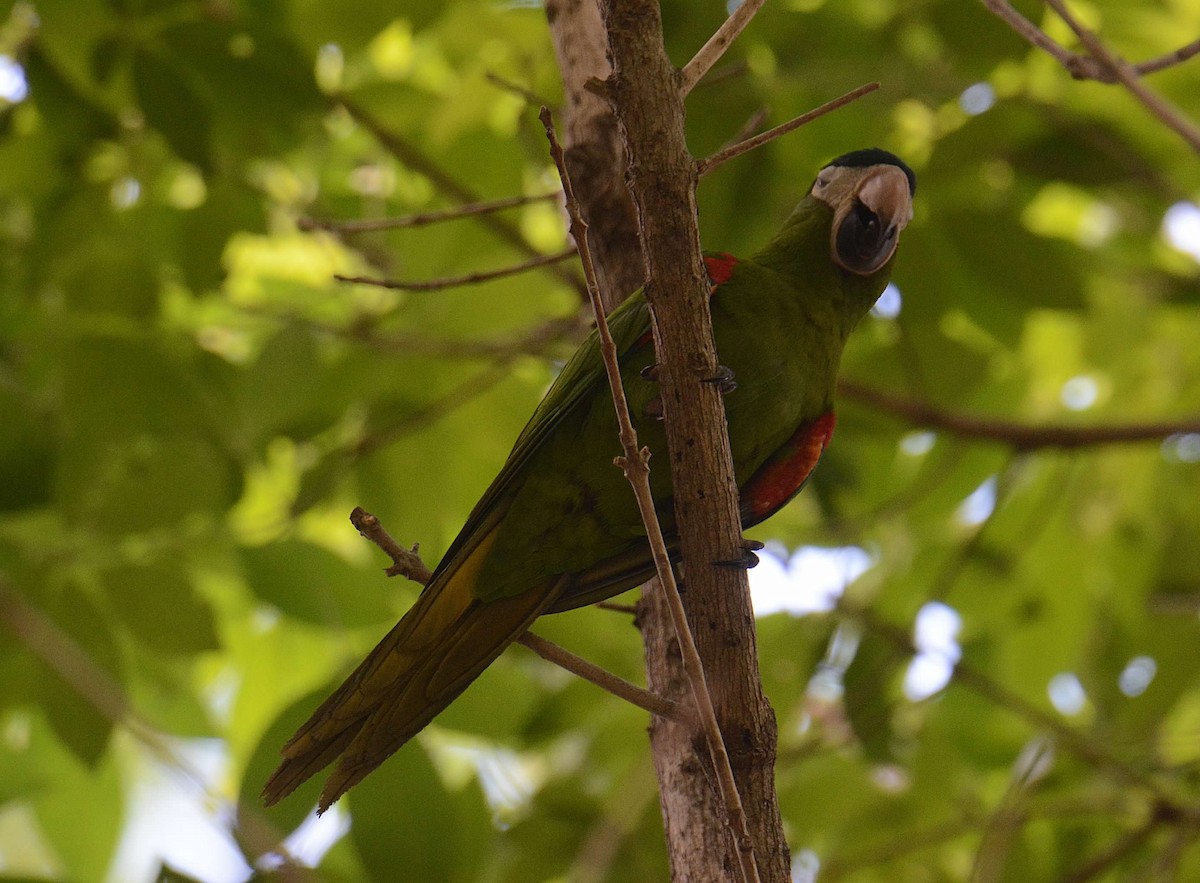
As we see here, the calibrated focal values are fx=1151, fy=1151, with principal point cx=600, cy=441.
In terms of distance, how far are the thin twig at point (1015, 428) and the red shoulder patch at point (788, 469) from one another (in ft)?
3.19

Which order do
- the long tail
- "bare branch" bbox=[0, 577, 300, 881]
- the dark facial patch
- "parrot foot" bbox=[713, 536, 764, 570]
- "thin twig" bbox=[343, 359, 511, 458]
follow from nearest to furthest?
"bare branch" bbox=[0, 577, 300, 881] < "parrot foot" bbox=[713, 536, 764, 570] < the long tail < the dark facial patch < "thin twig" bbox=[343, 359, 511, 458]

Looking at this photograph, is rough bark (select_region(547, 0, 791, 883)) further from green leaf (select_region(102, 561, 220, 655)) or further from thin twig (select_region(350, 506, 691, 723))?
→ green leaf (select_region(102, 561, 220, 655))

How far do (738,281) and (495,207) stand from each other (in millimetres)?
642

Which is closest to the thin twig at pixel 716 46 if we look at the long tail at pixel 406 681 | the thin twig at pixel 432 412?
the long tail at pixel 406 681

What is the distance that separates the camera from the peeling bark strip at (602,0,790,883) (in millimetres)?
1809

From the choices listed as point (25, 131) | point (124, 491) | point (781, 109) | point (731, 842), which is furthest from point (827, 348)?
point (25, 131)

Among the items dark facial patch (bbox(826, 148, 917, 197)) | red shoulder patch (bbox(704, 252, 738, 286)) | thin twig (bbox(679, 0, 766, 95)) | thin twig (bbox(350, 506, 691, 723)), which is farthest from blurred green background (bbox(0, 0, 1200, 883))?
thin twig (bbox(679, 0, 766, 95))

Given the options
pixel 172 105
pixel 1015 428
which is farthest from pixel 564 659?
pixel 1015 428

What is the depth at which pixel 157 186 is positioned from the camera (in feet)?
13.3

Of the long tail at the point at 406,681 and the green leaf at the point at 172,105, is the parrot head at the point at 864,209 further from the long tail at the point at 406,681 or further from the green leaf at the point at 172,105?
the green leaf at the point at 172,105

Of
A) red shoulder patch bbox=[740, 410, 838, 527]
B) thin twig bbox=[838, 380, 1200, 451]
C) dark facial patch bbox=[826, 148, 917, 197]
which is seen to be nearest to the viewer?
red shoulder patch bbox=[740, 410, 838, 527]

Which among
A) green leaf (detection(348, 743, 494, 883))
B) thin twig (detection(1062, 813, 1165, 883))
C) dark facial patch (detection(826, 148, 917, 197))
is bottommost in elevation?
green leaf (detection(348, 743, 494, 883))

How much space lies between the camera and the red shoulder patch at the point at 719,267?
2.71 m

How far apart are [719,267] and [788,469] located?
520 mm
